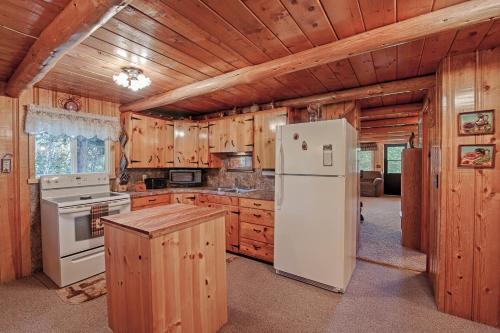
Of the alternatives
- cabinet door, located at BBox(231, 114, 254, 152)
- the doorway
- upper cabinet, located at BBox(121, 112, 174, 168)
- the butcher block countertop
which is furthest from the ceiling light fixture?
the doorway

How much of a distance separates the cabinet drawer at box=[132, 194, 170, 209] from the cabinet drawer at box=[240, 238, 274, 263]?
1.37m

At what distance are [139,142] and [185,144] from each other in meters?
0.76

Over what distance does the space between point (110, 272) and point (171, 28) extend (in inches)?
70.5

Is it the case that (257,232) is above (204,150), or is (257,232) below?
below

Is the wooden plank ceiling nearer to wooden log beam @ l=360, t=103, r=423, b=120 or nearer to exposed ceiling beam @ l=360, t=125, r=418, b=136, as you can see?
wooden log beam @ l=360, t=103, r=423, b=120

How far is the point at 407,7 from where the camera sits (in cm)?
143

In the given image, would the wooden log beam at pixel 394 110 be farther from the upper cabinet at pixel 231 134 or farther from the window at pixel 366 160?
the window at pixel 366 160

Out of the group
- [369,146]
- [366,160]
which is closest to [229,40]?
[369,146]

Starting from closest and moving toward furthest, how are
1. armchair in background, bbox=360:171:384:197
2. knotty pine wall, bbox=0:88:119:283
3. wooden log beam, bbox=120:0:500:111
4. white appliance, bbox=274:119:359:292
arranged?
wooden log beam, bbox=120:0:500:111, white appliance, bbox=274:119:359:292, knotty pine wall, bbox=0:88:119:283, armchair in background, bbox=360:171:384:197

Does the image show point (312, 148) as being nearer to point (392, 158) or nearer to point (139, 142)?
point (139, 142)

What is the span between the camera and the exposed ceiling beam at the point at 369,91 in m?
2.57

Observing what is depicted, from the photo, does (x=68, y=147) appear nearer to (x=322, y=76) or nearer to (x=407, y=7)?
(x=322, y=76)

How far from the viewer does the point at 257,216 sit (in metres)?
3.16

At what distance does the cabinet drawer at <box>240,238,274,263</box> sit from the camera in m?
3.07
